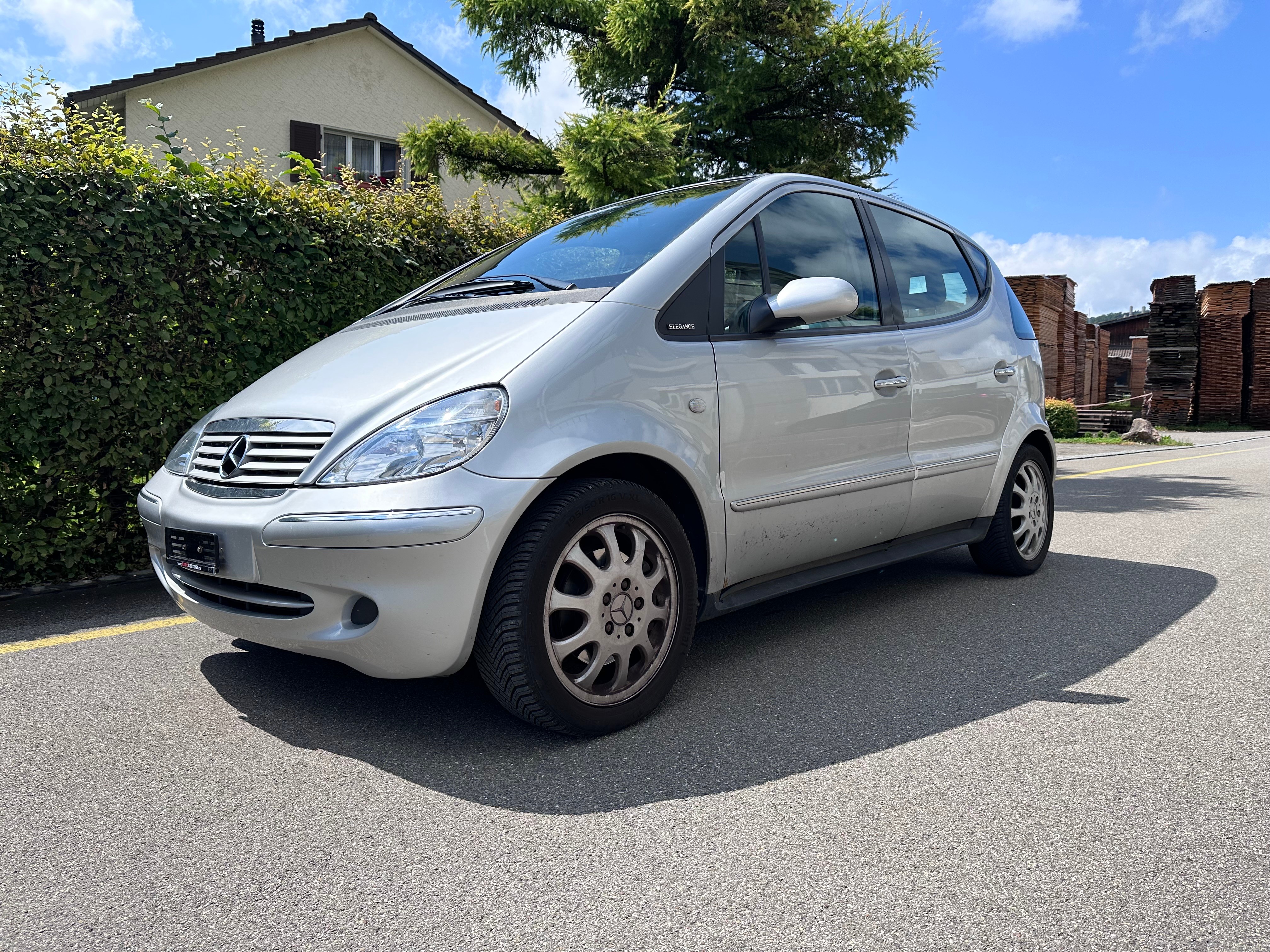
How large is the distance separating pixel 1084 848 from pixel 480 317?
2.25m

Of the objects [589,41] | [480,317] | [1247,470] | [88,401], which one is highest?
[589,41]

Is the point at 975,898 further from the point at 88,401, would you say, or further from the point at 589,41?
the point at 589,41

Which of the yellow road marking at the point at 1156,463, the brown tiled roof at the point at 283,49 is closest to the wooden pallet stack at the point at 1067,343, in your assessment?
the yellow road marking at the point at 1156,463

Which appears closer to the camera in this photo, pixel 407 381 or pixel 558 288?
pixel 407 381

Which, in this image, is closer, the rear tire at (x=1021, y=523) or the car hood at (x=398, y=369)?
the car hood at (x=398, y=369)

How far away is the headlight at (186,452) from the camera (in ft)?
10.2

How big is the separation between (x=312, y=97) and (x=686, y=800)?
18.2m

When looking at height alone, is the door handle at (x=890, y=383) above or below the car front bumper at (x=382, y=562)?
above

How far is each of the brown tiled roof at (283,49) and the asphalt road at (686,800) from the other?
400 inches

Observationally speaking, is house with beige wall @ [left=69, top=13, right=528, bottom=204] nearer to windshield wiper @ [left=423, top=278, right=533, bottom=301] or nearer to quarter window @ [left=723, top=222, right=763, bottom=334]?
windshield wiper @ [left=423, top=278, right=533, bottom=301]

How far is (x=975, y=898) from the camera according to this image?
1957mm

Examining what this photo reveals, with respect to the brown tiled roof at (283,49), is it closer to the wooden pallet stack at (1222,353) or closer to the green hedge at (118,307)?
the green hedge at (118,307)

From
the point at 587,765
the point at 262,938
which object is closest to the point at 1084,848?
the point at 587,765

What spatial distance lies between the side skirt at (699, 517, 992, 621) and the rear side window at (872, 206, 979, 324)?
0.93 meters
